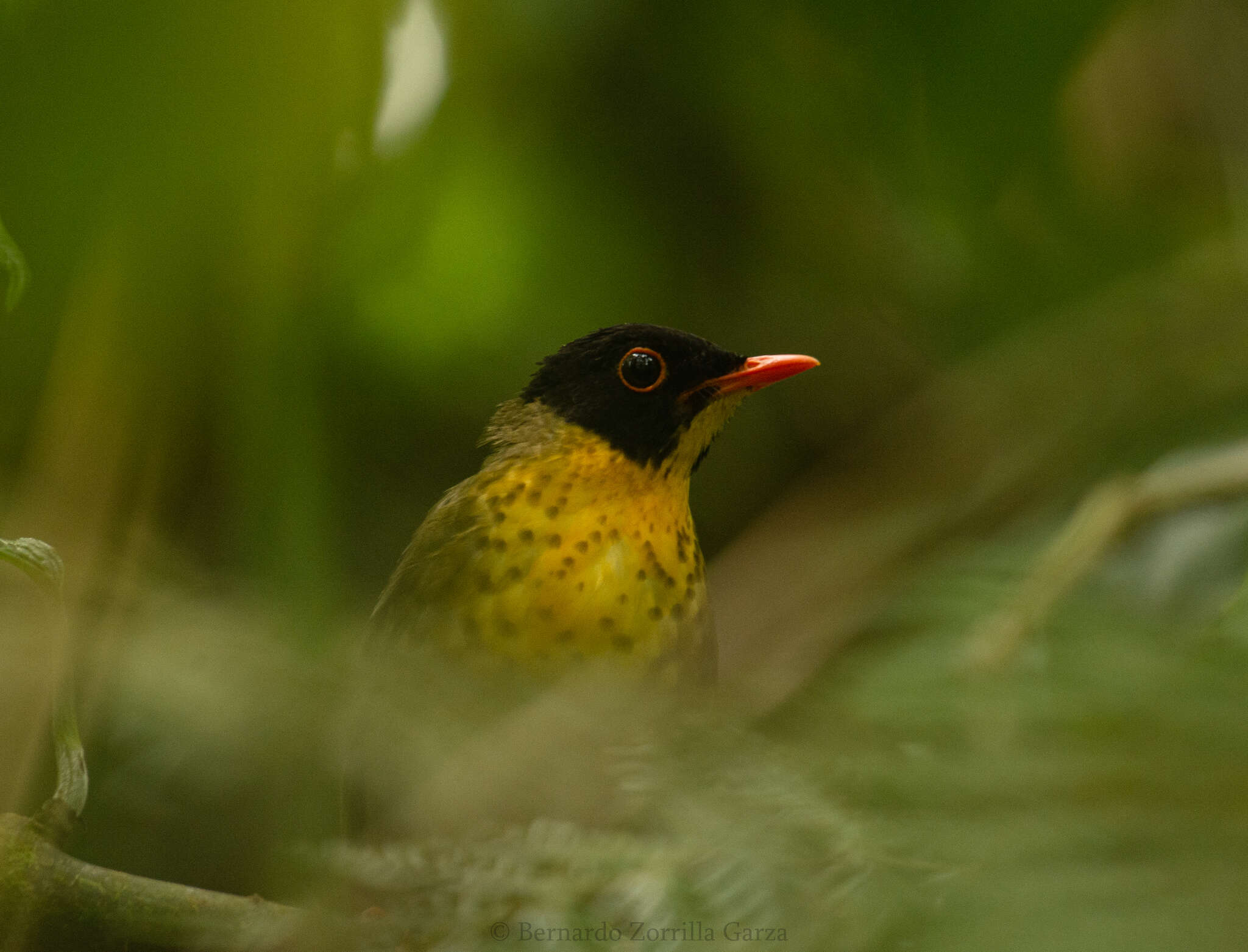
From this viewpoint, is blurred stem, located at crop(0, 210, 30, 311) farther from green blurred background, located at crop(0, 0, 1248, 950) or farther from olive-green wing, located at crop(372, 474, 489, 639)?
olive-green wing, located at crop(372, 474, 489, 639)

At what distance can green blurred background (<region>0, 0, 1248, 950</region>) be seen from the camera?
0.64 metres

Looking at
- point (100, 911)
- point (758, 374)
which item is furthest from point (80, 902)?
point (758, 374)

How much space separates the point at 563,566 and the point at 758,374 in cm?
40

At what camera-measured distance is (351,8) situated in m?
0.74

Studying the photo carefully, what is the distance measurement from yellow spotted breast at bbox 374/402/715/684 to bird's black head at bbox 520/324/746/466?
0.03 meters

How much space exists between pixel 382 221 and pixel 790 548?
50 centimetres

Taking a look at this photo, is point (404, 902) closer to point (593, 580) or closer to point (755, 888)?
point (755, 888)

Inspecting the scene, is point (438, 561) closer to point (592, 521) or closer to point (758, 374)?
point (592, 521)

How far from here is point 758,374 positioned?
174cm

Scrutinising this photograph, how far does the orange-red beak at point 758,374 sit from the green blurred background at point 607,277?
5.8 inches

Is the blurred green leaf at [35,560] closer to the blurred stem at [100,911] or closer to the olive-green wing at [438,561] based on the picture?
the blurred stem at [100,911]

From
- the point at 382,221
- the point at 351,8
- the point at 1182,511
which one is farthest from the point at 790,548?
the point at 351,8

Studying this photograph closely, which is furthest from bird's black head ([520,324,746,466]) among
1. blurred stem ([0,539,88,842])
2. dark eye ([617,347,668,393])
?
blurred stem ([0,539,88,842])

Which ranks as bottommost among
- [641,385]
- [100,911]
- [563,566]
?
[100,911]
